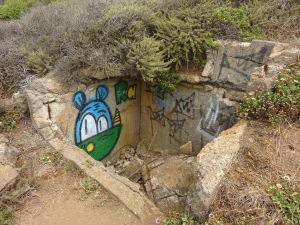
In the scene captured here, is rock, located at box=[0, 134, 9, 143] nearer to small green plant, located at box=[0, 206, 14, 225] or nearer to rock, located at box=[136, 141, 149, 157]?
small green plant, located at box=[0, 206, 14, 225]

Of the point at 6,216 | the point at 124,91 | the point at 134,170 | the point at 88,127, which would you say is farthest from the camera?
the point at 124,91

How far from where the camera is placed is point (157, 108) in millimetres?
7188

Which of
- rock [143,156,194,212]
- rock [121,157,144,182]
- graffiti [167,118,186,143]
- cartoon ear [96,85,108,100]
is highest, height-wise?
cartoon ear [96,85,108,100]

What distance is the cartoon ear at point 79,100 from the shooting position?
5758mm

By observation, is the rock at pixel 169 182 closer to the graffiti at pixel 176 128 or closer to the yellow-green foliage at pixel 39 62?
the graffiti at pixel 176 128

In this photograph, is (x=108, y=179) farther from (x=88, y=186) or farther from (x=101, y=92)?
(x=101, y=92)

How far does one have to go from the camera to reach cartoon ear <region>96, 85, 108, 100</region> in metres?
6.23

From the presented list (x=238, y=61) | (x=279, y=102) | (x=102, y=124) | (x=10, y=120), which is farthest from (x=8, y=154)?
(x=238, y=61)

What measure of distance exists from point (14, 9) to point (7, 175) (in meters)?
8.49

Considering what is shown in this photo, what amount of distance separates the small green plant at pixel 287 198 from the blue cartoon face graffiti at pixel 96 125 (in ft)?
13.8

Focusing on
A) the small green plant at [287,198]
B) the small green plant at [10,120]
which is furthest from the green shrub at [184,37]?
the small green plant at [287,198]

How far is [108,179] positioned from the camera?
428cm

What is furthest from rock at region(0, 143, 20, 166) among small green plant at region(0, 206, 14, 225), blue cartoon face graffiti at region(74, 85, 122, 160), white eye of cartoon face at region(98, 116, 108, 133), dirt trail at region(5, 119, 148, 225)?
white eye of cartoon face at region(98, 116, 108, 133)

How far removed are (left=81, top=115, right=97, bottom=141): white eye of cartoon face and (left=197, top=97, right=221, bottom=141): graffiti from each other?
2495 millimetres
